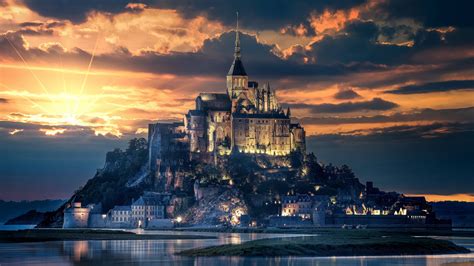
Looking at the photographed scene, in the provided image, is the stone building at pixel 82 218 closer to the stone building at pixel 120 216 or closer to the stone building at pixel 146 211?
the stone building at pixel 120 216

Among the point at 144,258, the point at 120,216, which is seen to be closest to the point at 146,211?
the point at 120,216

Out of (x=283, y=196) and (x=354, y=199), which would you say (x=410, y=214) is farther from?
(x=283, y=196)

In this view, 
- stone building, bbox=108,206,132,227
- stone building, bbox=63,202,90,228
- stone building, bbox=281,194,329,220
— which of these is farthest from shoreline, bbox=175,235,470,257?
stone building, bbox=63,202,90,228

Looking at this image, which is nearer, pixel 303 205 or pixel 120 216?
pixel 303 205

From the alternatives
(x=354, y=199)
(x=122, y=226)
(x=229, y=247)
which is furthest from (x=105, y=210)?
(x=229, y=247)

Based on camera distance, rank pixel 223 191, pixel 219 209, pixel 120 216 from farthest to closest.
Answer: pixel 120 216
pixel 223 191
pixel 219 209

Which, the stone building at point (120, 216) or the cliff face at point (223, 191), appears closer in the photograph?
the cliff face at point (223, 191)

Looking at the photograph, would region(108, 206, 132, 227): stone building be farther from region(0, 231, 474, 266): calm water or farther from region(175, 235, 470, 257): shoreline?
region(175, 235, 470, 257): shoreline

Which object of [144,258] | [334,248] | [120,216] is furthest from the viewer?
[120,216]

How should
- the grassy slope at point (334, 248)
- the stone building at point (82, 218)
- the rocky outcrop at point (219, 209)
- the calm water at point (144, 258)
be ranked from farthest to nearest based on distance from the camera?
1. the stone building at point (82, 218)
2. the rocky outcrop at point (219, 209)
3. the grassy slope at point (334, 248)
4. the calm water at point (144, 258)

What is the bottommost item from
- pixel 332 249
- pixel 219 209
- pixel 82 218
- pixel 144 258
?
pixel 144 258

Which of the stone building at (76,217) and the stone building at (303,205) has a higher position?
the stone building at (303,205)

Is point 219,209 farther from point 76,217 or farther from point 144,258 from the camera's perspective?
point 144,258

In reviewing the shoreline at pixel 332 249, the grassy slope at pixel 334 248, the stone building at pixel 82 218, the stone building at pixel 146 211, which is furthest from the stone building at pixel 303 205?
the shoreline at pixel 332 249
